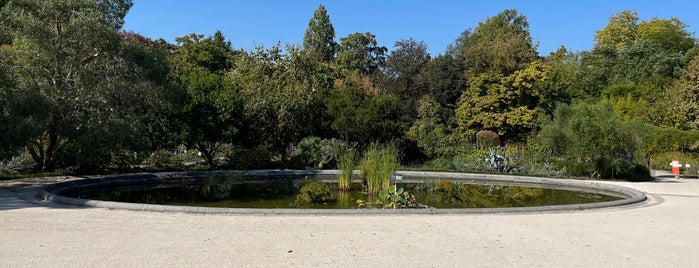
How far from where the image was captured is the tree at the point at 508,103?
84.4 ft

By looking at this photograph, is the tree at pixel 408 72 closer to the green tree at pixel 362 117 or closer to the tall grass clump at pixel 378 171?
the green tree at pixel 362 117

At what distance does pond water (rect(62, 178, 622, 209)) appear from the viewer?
953 cm

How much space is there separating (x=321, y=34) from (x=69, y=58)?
112 feet

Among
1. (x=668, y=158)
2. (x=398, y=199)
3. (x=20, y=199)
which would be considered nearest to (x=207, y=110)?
(x=20, y=199)

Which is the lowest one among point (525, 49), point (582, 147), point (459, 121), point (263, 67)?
point (582, 147)

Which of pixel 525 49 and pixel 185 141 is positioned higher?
pixel 525 49

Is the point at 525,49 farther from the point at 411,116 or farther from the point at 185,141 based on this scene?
the point at 185,141

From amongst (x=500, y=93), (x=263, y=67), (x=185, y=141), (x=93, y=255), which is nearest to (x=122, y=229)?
(x=93, y=255)

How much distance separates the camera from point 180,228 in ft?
20.4

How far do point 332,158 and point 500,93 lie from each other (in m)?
12.6

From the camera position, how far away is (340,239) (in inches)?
225

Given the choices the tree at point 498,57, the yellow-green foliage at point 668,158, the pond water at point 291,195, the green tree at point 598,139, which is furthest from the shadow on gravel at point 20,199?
the tree at point 498,57

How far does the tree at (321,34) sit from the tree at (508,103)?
20.1 m

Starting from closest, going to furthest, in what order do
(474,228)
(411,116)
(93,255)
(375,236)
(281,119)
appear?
(93,255) → (375,236) → (474,228) → (281,119) → (411,116)
